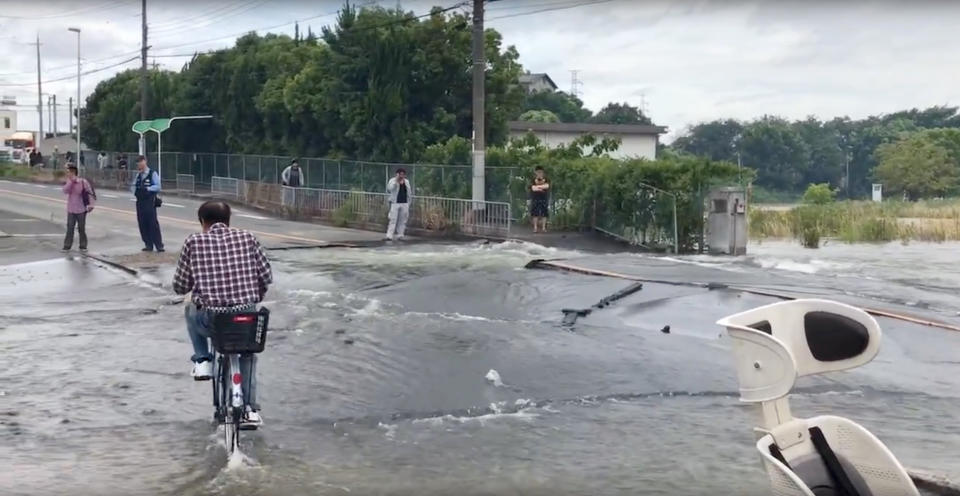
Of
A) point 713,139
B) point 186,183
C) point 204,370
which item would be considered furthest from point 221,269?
point 713,139

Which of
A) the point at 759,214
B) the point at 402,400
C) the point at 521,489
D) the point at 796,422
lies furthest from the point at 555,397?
the point at 759,214

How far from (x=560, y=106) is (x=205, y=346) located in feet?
245

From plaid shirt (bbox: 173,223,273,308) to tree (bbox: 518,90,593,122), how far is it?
72539 millimetres

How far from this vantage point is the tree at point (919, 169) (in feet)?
177

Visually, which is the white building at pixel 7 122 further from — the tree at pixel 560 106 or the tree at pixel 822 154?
the tree at pixel 822 154

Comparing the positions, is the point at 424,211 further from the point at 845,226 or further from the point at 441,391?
the point at 441,391

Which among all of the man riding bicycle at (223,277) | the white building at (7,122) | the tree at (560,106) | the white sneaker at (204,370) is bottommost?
the white sneaker at (204,370)

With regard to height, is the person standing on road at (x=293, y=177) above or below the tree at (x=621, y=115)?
below

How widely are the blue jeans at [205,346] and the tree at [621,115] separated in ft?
242

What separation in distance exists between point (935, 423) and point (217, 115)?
43828 millimetres

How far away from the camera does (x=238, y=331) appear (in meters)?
6.86

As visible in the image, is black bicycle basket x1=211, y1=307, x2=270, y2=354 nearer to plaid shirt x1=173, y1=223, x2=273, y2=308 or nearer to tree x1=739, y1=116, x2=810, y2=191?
plaid shirt x1=173, y1=223, x2=273, y2=308

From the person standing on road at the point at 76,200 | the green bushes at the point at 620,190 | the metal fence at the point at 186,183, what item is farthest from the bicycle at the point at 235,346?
the metal fence at the point at 186,183

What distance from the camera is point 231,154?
45531 mm
